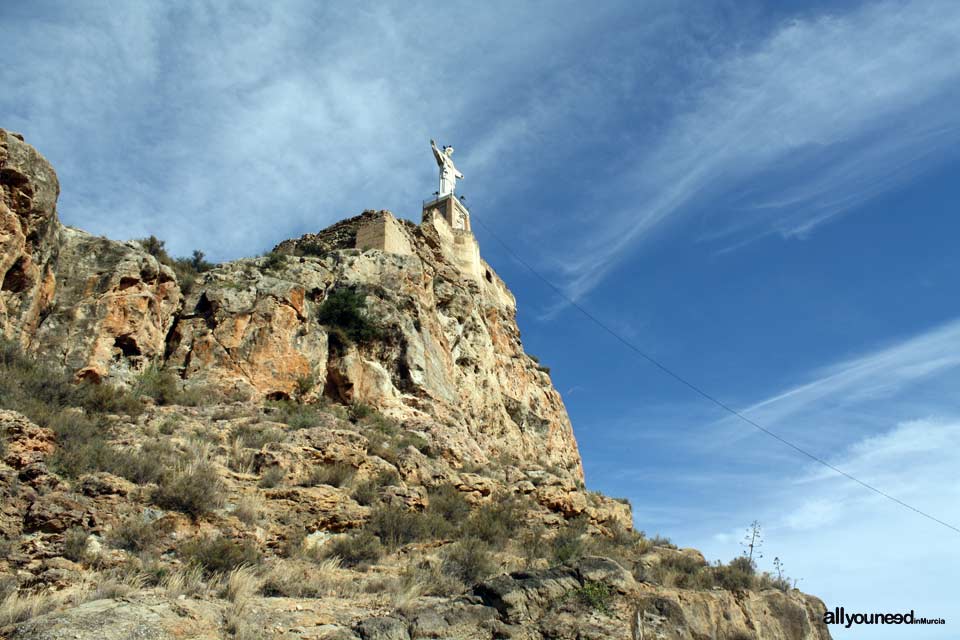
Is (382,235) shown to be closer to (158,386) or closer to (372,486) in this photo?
(158,386)

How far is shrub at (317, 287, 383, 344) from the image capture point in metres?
19.1

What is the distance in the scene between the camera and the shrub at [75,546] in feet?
26.2

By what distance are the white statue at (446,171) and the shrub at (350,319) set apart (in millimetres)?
17521

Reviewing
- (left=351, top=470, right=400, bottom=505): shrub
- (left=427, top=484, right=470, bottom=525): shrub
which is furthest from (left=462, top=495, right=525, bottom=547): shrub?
(left=351, top=470, right=400, bottom=505): shrub

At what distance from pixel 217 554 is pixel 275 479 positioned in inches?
108

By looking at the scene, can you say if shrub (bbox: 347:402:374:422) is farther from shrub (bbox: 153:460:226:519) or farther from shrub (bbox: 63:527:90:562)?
shrub (bbox: 63:527:90:562)

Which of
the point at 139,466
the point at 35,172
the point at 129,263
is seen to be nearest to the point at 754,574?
the point at 139,466

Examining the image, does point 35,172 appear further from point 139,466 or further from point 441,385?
point 441,385

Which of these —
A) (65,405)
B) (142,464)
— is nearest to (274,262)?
(65,405)

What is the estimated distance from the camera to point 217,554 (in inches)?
342

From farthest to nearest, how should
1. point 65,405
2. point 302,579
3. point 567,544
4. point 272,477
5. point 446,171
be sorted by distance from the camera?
point 446,171 < point 567,544 < point 65,405 < point 272,477 < point 302,579

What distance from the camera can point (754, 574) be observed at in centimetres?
1234

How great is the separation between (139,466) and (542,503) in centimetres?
775

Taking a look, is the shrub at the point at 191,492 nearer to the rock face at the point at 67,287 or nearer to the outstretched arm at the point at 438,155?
the rock face at the point at 67,287
